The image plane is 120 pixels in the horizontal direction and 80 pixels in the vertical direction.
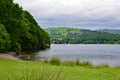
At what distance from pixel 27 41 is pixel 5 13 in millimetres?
39663

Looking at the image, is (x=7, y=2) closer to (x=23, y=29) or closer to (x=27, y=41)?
(x=23, y=29)

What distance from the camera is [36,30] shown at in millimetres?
103250

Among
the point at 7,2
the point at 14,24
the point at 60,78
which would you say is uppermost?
the point at 7,2

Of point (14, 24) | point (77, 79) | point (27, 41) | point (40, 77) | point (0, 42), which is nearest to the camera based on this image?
point (40, 77)

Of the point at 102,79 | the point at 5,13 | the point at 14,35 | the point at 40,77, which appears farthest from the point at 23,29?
the point at 40,77

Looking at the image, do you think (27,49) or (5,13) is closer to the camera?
(5,13)

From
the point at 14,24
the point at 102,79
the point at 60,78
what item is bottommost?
the point at 102,79

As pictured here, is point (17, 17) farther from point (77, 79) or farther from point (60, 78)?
point (60, 78)

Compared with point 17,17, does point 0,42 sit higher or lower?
lower

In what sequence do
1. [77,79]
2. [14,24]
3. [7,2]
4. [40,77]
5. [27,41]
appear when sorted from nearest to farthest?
[40,77]
[77,79]
[7,2]
[14,24]
[27,41]

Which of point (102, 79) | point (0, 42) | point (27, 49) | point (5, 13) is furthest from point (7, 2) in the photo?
point (27, 49)

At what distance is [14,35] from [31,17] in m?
45.5

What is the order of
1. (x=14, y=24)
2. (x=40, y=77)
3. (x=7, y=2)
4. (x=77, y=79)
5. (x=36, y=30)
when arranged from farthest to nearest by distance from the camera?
(x=36, y=30)
(x=14, y=24)
(x=7, y=2)
(x=77, y=79)
(x=40, y=77)

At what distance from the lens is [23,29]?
5944 cm
